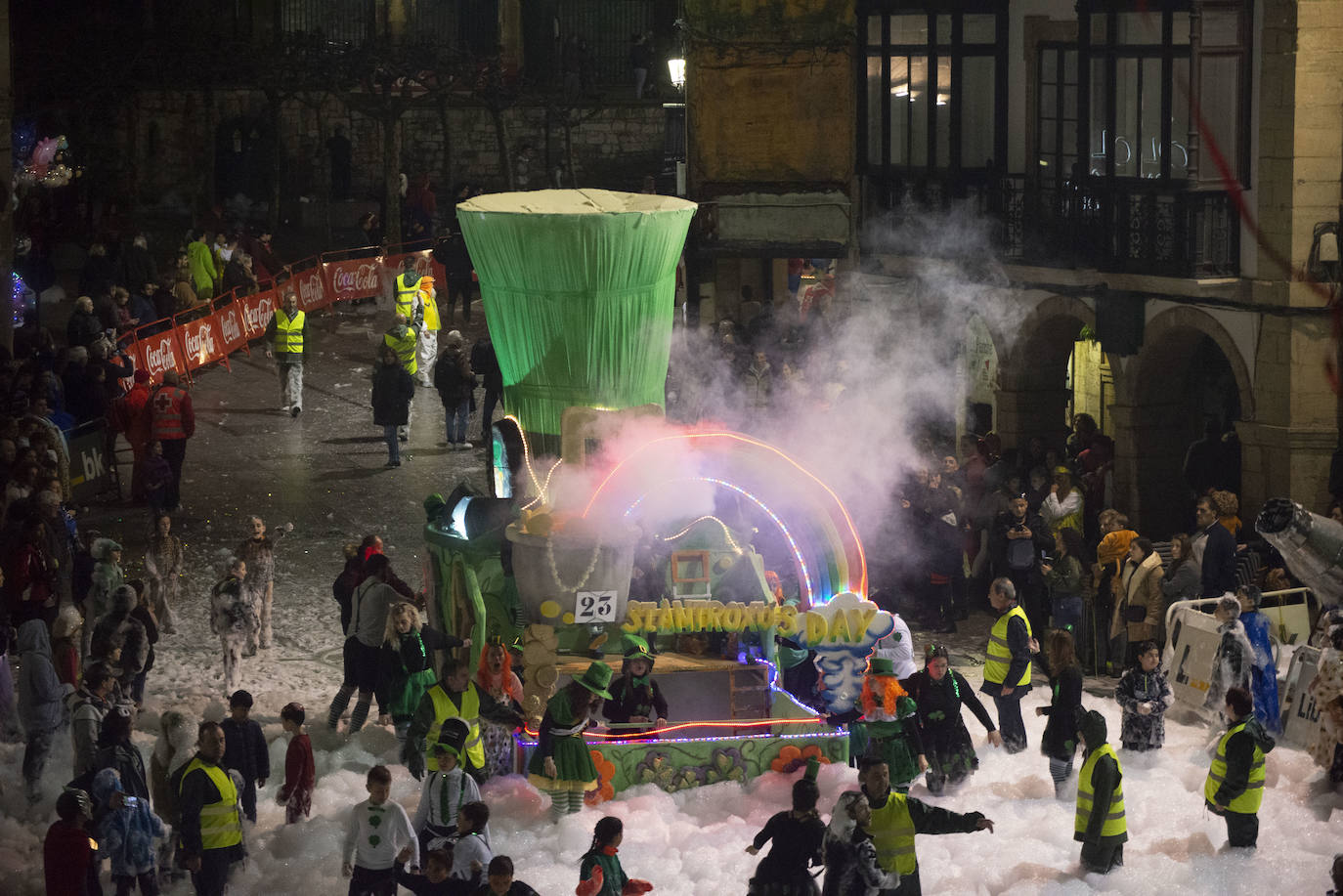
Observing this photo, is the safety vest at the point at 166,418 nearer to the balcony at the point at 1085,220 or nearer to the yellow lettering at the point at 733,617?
the yellow lettering at the point at 733,617

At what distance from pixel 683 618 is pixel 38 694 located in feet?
14.4

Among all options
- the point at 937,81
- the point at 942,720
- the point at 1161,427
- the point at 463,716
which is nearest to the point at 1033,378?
the point at 1161,427

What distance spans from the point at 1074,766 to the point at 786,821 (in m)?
3.95

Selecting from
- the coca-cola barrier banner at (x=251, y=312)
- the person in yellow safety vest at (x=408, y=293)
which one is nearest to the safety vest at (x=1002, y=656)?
the coca-cola barrier banner at (x=251, y=312)

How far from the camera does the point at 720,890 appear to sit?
13.4 m

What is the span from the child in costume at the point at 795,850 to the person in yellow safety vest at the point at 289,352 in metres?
14.2

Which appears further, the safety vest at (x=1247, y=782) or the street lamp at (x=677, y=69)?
the street lamp at (x=677, y=69)

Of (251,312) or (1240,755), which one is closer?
(1240,755)

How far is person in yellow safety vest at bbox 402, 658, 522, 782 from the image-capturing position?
14.3 meters

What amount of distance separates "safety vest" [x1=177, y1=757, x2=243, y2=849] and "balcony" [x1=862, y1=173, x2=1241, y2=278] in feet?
39.8

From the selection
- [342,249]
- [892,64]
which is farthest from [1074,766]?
[342,249]

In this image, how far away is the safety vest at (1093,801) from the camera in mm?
13367

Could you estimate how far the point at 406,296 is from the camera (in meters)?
26.2

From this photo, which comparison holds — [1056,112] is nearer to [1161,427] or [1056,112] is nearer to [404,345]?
[1161,427]
